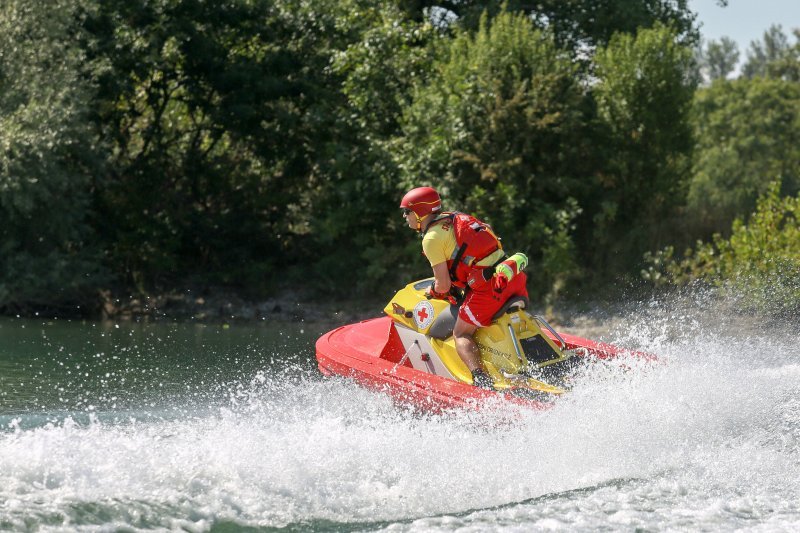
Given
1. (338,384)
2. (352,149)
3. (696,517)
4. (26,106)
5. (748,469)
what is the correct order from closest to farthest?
(696,517) < (748,469) < (338,384) < (26,106) < (352,149)

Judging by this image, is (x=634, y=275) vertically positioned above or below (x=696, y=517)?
above

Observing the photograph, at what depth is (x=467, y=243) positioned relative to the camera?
891cm

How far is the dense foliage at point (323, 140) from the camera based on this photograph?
19344 millimetres

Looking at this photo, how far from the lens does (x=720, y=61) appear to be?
85188 mm

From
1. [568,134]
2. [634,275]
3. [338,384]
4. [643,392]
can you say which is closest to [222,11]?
[568,134]

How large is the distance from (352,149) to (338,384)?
11949 mm

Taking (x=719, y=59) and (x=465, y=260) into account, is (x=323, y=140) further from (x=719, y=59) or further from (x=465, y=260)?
(x=719, y=59)

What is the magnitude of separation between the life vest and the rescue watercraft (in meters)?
0.45

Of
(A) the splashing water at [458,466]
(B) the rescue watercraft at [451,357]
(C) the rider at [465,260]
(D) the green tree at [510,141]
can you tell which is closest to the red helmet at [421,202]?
(C) the rider at [465,260]

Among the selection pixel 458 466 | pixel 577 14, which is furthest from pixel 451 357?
pixel 577 14

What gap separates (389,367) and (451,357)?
560mm

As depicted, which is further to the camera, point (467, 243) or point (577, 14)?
point (577, 14)

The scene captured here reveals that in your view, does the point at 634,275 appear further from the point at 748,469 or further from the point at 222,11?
the point at 748,469

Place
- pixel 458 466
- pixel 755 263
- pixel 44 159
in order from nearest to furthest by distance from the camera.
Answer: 1. pixel 458 466
2. pixel 755 263
3. pixel 44 159
